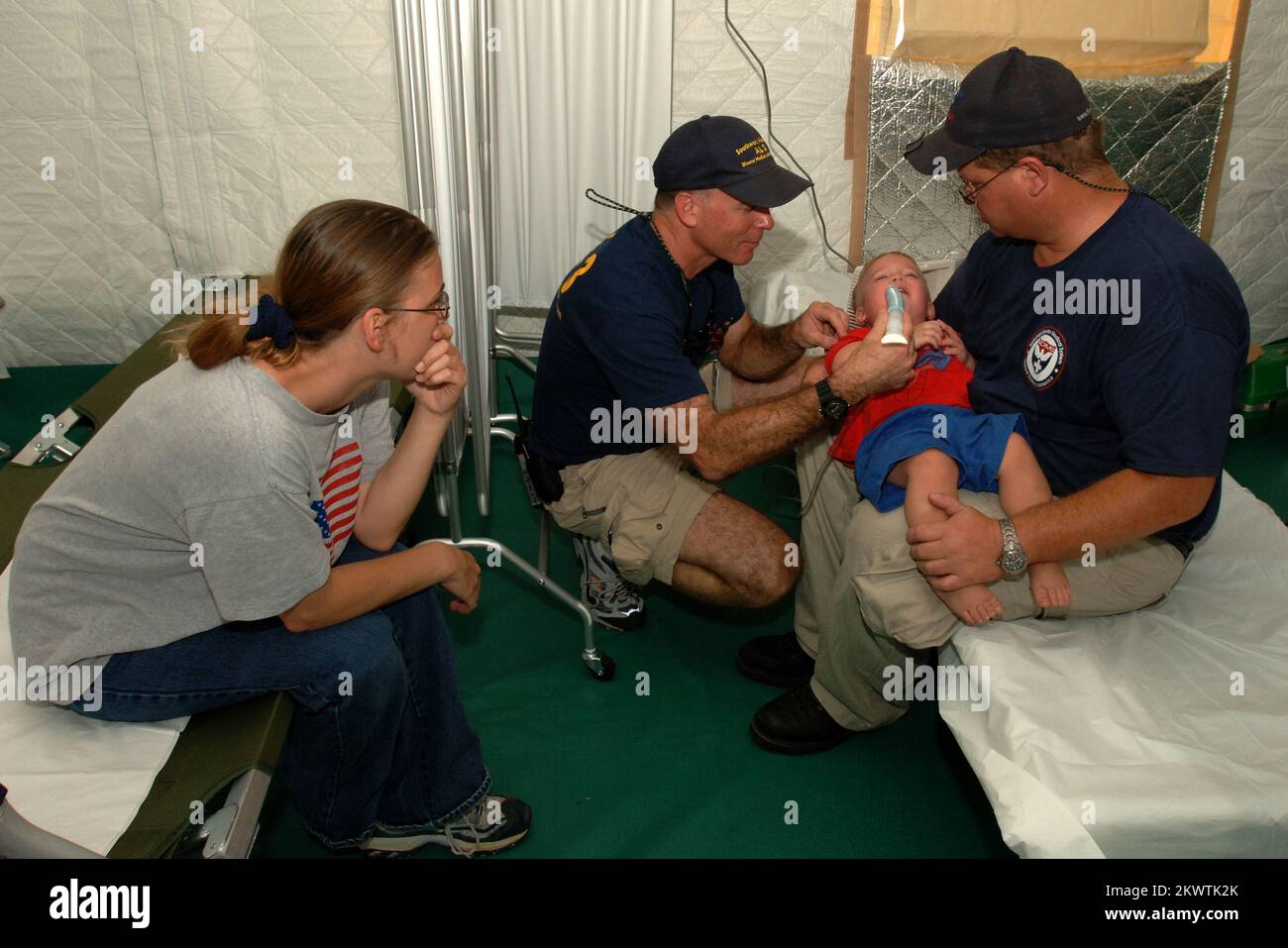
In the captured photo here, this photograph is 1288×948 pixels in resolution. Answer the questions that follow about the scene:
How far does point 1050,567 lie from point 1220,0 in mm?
2300

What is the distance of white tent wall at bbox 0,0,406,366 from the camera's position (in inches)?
118

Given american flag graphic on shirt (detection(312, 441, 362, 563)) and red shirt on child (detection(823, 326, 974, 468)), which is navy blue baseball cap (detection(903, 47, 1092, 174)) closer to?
red shirt on child (detection(823, 326, 974, 468))

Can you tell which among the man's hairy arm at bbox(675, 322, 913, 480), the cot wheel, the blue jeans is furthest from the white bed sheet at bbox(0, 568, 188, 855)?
the man's hairy arm at bbox(675, 322, 913, 480)

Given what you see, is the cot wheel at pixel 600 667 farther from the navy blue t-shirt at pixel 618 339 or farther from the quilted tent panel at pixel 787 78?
the quilted tent panel at pixel 787 78

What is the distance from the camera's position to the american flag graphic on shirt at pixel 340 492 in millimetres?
1665

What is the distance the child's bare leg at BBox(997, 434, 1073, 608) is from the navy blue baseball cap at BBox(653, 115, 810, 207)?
669mm

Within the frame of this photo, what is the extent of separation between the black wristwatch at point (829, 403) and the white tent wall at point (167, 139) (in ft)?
6.16

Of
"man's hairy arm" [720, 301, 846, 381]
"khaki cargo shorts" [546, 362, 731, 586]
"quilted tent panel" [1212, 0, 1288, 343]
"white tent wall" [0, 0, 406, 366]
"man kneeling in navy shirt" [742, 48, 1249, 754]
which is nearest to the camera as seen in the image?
"man kneeling in navy shirt" [742, 48, 1249, 754]

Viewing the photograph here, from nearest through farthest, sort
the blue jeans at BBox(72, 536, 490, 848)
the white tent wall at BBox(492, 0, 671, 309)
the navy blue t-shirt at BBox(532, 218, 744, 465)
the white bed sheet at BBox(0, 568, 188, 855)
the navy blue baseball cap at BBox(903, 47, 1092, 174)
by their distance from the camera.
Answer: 1. the white bed sheet at BBox(0, 568, 188, 855)
2. the blue jeans at BBox(72, 536, 490, 848)
3. the navy blue baseball cap at BBox(903, 47, 1092, 174)
4. the navy blue t-shirt at BBox(532, 218, 744, 465)
5. the white tent wall at BBox(492, 0, 671, 309)

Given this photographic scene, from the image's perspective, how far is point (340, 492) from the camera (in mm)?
1690

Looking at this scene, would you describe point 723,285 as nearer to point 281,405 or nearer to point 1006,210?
point 1006,210

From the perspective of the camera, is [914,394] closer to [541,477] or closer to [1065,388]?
[1065,388]

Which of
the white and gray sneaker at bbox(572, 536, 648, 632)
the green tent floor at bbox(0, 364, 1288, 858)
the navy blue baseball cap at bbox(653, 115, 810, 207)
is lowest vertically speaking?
the green tent floor at bbox(0, 364, 1288, 858)
